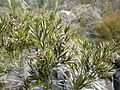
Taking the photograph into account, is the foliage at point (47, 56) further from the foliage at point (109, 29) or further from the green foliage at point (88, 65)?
the foliage at point (109, 29)

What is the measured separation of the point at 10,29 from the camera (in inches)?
204

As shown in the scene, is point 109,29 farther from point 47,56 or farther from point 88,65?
point 47,56

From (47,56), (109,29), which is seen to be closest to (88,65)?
(47,56)

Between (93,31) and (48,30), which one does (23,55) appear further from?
(93,31)

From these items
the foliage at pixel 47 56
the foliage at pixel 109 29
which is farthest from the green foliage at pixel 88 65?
the foliage at pixel 109 29

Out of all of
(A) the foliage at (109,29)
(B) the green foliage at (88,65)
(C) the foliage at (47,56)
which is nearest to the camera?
(C) the foliage at (47,56)

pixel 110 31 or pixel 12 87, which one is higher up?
pixel 110 31

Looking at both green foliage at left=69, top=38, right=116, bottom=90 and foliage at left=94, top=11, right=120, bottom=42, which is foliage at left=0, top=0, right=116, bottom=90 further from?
foliage at left=94, top=11, right=120, bottom=42

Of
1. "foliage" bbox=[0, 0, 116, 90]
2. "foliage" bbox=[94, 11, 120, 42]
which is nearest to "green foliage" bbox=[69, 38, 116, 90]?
"foliage" bbox=[0, 0, 116, 90]

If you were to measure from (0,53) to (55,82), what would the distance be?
1.04 meters

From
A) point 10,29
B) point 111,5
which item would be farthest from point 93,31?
point 10,29

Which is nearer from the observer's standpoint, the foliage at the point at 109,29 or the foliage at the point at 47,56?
the foliage at the point at 47,56

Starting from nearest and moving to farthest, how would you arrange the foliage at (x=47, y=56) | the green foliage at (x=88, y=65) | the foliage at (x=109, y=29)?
the foliage at (x=47, y=56)
the green foliage at (x=88, y=65)
the foliage at (x=109, y=29)

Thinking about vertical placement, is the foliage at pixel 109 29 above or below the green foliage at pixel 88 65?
above
